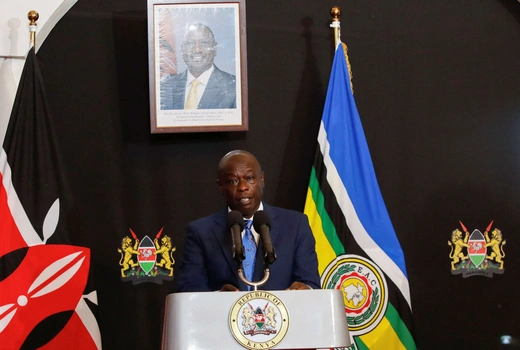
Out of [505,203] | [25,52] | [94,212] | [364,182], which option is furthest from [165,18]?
[505,203]

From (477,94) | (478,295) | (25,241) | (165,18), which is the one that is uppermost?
(165,18)

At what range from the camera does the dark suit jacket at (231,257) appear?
2.99 metres

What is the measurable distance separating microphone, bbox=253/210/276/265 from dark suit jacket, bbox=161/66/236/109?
2083 millimetres

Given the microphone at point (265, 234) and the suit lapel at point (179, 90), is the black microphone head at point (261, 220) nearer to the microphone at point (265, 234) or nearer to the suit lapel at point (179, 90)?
the microphone at point (265, 234)

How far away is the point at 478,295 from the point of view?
4594 mm

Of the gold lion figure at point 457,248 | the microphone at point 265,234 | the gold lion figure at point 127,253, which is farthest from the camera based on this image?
the gold lion figure at point 457,248

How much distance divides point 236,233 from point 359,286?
1977 mm

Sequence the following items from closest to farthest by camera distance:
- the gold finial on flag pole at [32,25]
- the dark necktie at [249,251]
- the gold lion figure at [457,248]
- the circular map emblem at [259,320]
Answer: the circular map emblem at [259,320], the dark necktie at [249,251], the gold finial on flag pole at [32,25], the gold lion figure at [457,248]

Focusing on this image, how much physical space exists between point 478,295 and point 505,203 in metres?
0.60

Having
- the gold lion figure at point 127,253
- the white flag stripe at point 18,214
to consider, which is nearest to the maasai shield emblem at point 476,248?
the gold lion figure at point 127,253

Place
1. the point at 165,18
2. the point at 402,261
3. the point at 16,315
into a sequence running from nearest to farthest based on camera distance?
the point at 16,315, the point at 402,261, the point at 165,18

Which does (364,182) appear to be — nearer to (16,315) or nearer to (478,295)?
(478,295)

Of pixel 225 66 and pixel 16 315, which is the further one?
pixel 225 66

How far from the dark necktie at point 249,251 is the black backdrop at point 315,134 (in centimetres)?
157
